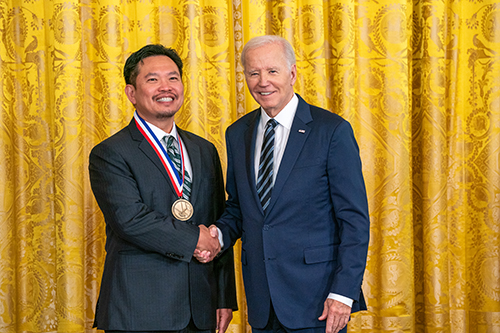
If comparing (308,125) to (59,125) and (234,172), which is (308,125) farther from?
(59,125)

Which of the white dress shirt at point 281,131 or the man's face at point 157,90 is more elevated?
the man's face at point 157,90

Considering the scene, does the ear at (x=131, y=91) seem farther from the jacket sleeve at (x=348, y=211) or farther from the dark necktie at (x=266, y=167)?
the jacket sleeve at (x=348, y=211)

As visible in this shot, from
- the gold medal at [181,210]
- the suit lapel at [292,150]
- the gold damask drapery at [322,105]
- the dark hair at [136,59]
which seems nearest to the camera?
the suit lapel at [292,150]

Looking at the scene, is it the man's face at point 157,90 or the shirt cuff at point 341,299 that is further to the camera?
the man's face at point 157,90

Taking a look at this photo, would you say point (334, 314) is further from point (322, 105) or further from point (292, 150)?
point (322, 105)

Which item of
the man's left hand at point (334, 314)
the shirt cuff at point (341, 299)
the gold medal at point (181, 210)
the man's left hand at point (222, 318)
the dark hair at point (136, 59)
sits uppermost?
the dark hair at point (136, 59)

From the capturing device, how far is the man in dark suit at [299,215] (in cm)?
181

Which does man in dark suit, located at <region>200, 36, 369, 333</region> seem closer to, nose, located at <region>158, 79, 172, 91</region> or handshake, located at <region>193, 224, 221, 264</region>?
handshake, located at <region>193, 224, 221, 264</region>

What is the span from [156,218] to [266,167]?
0.48 meters

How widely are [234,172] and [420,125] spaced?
1.67m

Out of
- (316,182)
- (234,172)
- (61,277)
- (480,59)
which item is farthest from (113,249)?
(480,59)

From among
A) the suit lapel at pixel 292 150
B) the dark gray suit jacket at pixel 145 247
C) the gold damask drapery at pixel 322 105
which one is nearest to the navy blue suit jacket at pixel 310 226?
the suit lapel at pixel 292 150

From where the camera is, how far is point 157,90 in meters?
2.08

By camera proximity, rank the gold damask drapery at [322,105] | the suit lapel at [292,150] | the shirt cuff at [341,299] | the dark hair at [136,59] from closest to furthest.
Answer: the shirt cuff at [341,299] → the suit lapel at [292,150] → the dark hair at [136,59] → the gold damask drapery at [322,105]
